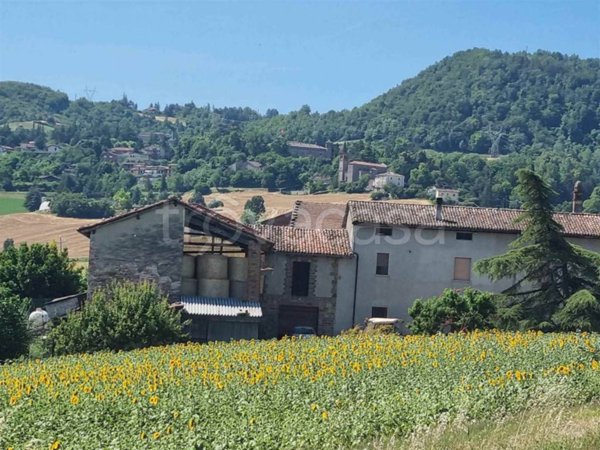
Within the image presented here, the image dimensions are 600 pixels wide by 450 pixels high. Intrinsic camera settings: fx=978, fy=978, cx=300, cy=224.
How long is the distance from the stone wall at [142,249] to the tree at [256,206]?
86486 millimetres

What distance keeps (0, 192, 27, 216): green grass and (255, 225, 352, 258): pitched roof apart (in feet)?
328

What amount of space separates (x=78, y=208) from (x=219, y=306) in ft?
340

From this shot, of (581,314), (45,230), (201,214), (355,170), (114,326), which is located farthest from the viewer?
(355,170)

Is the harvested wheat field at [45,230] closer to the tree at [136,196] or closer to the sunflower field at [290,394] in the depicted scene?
the tree at [136,196]

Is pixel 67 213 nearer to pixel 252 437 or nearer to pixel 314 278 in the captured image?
pixel 314 278

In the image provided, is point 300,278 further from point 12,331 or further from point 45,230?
point 45,230

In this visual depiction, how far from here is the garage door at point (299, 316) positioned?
41.2 metres

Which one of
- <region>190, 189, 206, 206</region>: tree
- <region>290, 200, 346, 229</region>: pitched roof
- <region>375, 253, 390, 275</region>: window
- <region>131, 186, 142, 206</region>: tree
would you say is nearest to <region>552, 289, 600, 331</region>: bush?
<region>375, 253, 390, 275</region>: window

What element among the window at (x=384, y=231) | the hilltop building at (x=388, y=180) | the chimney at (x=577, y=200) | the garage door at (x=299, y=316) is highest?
the hilltop building at (x=388, y=180)

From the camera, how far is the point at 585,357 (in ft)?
58.9

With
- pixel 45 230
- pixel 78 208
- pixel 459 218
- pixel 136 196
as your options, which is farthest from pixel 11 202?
pixel 459 218

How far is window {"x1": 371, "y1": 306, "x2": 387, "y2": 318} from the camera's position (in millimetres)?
42062

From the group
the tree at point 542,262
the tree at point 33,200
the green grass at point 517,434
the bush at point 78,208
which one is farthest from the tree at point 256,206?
the green grass at point 517,434

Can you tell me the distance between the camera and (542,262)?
32500 millimetres
